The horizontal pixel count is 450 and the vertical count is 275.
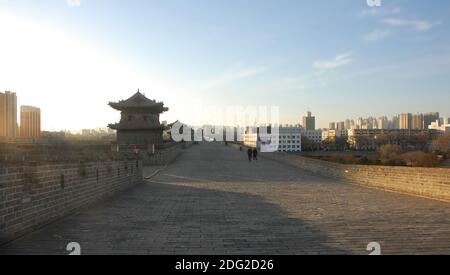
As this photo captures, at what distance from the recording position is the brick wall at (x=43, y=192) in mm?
6652

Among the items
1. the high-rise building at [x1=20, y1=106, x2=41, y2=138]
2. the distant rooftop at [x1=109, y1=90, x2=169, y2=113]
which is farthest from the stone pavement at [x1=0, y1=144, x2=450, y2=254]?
the distant rooftop at [x1=109, y1=90, x2=169, y2=113]

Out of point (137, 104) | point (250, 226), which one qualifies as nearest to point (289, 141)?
point (137, 104)

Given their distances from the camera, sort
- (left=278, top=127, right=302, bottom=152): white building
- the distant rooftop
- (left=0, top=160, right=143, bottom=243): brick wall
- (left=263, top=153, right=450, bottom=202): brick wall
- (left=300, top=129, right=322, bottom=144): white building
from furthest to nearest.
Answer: (left=300, top=129, right=322, bottom=144): white building < (left=278, top=127, right=302, bottom=152): white building < the distant rooftop < (left=263, top=153, right=450, bottom=202): brick wall < (left=0, top=160, right=143, bottom=243): brick wall

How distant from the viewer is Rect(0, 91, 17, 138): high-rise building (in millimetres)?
10914

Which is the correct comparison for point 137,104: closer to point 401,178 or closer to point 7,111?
point 7,111

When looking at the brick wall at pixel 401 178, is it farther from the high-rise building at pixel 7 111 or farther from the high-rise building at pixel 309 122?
the high-rise building at pixel 309 122

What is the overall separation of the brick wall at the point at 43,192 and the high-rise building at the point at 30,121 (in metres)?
4.89

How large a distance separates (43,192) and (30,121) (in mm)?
9306

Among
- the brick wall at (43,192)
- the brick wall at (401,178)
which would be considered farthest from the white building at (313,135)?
the brick wall at (43,192)

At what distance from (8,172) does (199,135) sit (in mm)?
87164

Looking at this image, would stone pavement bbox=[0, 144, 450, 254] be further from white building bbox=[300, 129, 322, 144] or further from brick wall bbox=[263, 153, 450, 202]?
white building bbox=[300, 129, 322, 144]

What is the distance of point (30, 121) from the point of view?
53.4 feet

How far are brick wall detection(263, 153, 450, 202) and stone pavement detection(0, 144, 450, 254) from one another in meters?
0.68
